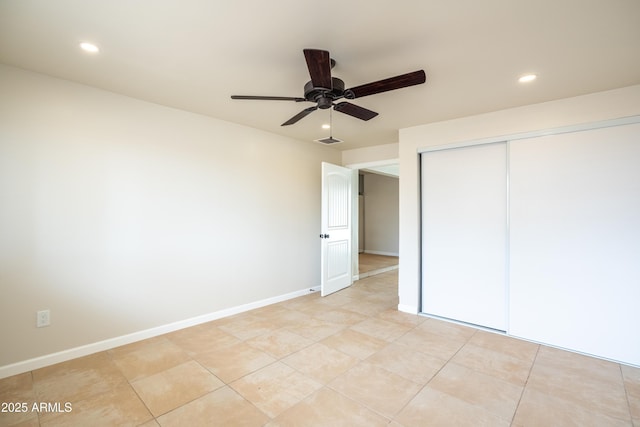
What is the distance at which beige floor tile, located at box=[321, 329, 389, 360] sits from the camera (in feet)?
8.99

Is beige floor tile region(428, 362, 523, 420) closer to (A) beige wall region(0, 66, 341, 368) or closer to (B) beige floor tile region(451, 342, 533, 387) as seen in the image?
(B) beige floor tile region(451, 342, 533, 387)

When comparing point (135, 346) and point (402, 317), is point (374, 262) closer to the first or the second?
point (402, 317)

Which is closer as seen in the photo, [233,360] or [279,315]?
[233,360]

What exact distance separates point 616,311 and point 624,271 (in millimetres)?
374

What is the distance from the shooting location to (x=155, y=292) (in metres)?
3.10

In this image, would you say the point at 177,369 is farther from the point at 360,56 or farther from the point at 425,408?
the point at 360,56

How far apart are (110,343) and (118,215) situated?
1238mm

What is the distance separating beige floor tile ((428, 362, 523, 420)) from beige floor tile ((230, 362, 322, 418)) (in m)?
1.00

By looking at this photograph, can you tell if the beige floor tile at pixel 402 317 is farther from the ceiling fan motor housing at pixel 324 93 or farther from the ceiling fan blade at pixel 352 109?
the ceiling fan motor housing at pixel 324 93

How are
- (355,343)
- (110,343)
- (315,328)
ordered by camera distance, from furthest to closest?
1. (315,328)
2. (355,343)
3. (110,343)

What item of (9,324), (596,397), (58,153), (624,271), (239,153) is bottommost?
(596,397)

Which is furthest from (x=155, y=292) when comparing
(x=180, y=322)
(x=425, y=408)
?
(x=425, y=408)

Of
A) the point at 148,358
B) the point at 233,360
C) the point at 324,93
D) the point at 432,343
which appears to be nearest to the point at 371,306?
the point at 432,343

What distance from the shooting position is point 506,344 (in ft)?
9.68
